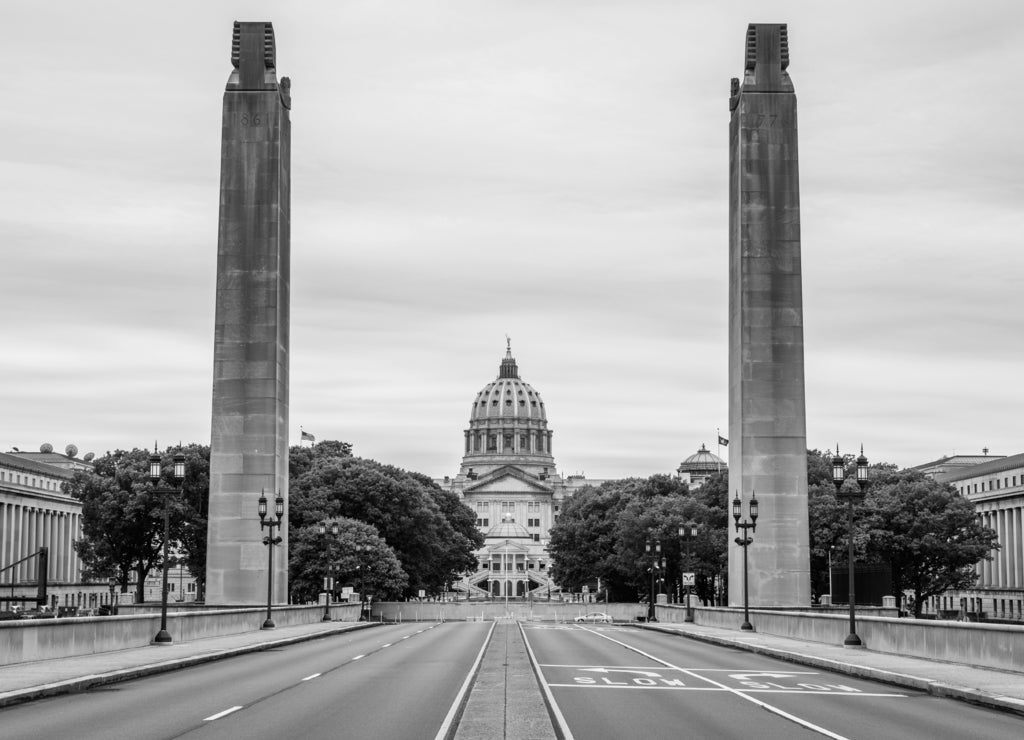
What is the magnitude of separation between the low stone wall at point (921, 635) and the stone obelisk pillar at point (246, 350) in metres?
23.7

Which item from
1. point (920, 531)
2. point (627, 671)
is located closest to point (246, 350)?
point (627, 671)

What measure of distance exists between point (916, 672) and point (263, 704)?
1345 centimetres

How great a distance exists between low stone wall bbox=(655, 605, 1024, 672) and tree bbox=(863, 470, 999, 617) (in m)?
45.7

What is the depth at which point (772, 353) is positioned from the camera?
204 ft

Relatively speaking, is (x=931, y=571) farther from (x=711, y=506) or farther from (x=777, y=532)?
(x=777, y=532)

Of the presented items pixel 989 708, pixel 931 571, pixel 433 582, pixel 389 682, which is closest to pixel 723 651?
pixel 389 682

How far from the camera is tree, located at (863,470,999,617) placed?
97000mm

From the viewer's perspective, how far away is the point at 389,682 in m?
27.1

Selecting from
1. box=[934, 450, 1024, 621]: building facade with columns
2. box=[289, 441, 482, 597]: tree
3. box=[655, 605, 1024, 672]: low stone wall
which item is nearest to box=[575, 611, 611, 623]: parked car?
box=[289, 441, 482, 597]: tree

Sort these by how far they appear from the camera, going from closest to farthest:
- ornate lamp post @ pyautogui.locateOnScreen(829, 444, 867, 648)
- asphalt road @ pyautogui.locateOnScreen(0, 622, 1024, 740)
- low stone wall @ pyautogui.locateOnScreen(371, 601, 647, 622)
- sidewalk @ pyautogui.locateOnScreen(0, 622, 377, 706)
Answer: asphalt road @ pyautogui.locateOnScreen(0, 622, 1024, 740) < sidewalk @ pyautogui.locateOnScreen(0, 622, 377, 706) < ornate lamp post @ pyautogui.locateOnScreen(829, 444, 867, 648) < low stone wall @ pyautogui.locateOnScreen(371, 601, 647, 622)

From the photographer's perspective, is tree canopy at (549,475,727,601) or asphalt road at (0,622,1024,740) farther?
tree canopy at (549,475,727,601)

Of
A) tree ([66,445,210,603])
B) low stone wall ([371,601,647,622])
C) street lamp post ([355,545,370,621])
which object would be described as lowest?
low stone wall ([371,601,647,622])

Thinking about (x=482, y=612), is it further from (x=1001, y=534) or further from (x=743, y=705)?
(x=743, y=705)

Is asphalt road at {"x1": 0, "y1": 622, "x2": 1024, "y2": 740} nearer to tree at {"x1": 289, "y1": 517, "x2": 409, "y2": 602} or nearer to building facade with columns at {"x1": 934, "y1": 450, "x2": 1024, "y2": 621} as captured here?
tree at {"x1": 289, "y1": 517, "x2": 409, "y2": 602}
